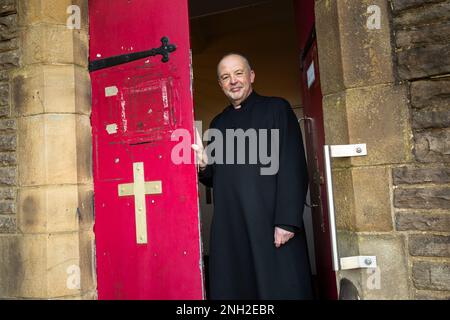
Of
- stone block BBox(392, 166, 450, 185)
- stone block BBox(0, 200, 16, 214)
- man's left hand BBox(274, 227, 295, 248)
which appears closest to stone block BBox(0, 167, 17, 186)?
stone block BBox(0, 200, 16, 214)

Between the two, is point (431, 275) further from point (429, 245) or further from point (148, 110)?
point (148, 110)

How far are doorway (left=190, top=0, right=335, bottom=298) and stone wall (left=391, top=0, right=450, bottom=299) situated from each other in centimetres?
312

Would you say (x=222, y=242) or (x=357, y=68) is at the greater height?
(x=357, y=68)

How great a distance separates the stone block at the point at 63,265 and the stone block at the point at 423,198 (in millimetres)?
1731

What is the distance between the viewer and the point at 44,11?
217 centimetres

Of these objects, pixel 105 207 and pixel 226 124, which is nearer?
pixel 105 207

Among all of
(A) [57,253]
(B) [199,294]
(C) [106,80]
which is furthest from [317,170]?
(A) [57,253]

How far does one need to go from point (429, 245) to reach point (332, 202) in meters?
0.44

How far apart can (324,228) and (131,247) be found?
117 centimetres

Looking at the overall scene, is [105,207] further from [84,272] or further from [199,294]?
[199,294]

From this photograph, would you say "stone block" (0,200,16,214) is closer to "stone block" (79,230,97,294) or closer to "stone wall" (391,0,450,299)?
"stone block" (79,230,97,294)

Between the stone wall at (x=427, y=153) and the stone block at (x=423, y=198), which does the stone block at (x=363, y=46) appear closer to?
the stone wall at (x=427, y=153)

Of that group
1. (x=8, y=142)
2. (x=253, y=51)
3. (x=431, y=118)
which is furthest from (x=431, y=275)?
(x=253, y=51)

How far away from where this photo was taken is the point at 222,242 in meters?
2.19
